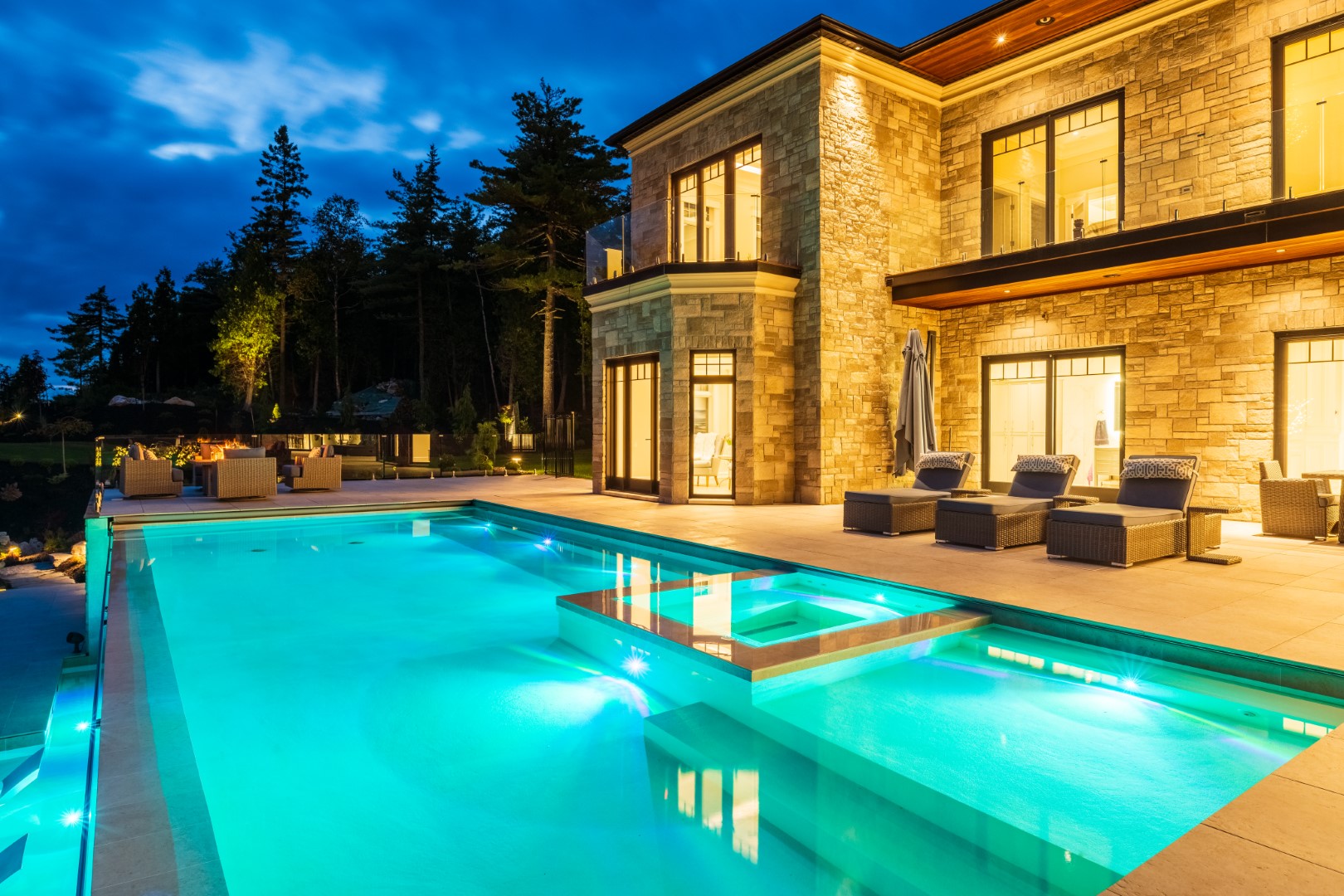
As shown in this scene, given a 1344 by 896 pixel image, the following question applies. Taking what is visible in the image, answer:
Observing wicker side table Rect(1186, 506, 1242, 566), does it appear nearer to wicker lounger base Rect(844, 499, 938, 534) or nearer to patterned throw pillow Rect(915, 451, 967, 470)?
wicker lounger base Rect(844, 499, 938, 534)

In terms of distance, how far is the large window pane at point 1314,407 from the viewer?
8336mm

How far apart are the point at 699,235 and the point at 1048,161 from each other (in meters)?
5.34

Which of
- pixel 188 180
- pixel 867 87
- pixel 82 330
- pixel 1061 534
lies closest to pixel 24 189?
pixel 188 180

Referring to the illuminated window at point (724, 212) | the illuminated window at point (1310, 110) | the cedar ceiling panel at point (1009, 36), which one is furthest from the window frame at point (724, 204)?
the illuminated window at point (1310, 110)

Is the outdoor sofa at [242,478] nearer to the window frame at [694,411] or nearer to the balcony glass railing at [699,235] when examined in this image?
the balcony glass railing at [699,235]

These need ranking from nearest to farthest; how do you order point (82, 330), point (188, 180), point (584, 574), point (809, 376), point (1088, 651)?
point (1088, 651) < point (584, 574) < point (809, 376) < point (82, 330) < point (188, 180)

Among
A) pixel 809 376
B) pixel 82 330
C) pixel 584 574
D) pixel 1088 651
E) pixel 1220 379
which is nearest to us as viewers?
pixel 1088 651

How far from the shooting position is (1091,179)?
33.5 feet

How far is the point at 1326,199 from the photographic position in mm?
7094

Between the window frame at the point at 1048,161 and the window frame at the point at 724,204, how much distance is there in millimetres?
3377

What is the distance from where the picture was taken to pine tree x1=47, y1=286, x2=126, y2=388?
37375 millimetres

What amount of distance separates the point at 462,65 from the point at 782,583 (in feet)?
285

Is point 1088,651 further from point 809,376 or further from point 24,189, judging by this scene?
point 24,189

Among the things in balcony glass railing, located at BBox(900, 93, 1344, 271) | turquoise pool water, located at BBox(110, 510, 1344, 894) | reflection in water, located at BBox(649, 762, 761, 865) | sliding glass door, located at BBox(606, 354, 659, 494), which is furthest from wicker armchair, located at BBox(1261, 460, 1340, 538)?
sliding glass door, located at BBox(606, 354, 659, 494)
